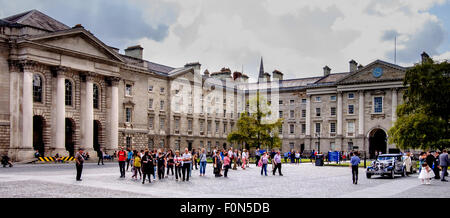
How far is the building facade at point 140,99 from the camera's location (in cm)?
4422

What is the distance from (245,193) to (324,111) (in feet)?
202

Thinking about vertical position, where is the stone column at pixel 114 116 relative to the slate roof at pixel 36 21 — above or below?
below

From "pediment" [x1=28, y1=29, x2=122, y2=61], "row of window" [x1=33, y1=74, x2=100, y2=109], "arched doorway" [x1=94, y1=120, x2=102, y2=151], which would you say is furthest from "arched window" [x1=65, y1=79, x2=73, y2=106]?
"arched doorway" [x1=94, y1=120, x2=102, y2=151]

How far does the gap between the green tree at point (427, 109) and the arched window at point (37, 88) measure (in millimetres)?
35124

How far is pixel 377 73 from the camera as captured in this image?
234ft

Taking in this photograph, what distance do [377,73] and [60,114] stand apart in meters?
47.0

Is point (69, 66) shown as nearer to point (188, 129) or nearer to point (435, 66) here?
point (188, 129)

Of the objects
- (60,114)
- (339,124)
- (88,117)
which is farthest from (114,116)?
(339,124)

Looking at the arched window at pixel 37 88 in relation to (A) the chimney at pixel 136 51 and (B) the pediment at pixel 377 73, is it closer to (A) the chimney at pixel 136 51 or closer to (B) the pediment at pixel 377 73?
(A) the chimney at pixel 136 51

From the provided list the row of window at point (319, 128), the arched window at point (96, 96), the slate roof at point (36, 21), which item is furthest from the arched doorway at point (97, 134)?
the row of window at point (319, 128)

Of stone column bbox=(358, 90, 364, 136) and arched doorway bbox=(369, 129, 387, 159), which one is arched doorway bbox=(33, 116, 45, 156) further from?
arched doorway bbox=(369, 129, 387, 159)

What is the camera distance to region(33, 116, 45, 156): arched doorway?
47.1m

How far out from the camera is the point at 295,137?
80312 millimetres
